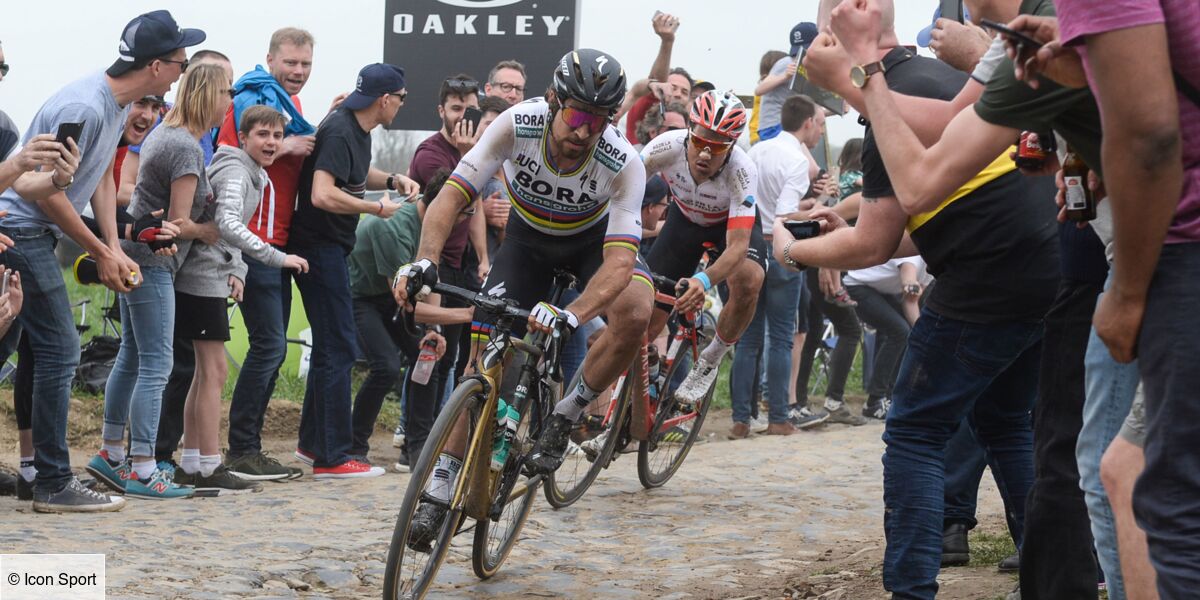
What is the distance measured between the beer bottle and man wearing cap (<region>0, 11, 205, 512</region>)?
469 cm

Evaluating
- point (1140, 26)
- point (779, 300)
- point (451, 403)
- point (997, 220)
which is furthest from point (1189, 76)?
point (779, 300)

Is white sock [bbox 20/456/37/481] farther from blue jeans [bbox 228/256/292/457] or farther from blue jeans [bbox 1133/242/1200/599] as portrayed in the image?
blue jeans [bbox 1133/242/1200/599]

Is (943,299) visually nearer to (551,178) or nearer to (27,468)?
(551,178)

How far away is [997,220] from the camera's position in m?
4.34

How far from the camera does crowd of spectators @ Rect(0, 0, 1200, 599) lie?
2730 millimetres

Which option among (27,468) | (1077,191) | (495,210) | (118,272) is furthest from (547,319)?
(495,210)

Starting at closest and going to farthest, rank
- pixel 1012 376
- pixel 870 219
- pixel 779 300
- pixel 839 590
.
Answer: pixel 870 219, pixel 1012 376, pixel 839 590, pixel 779 300

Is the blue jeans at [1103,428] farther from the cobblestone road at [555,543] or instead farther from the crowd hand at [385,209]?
the crowd hand at [385,209]

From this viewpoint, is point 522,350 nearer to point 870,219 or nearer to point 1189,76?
point 870,219

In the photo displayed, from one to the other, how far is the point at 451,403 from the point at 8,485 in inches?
142

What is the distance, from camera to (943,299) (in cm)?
439

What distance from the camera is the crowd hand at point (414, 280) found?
5.04 m

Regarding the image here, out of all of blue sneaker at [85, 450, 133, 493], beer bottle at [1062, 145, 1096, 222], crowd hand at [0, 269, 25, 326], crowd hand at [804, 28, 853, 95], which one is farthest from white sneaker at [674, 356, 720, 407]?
beer bottle at [1062, 145, 1096, 222]
